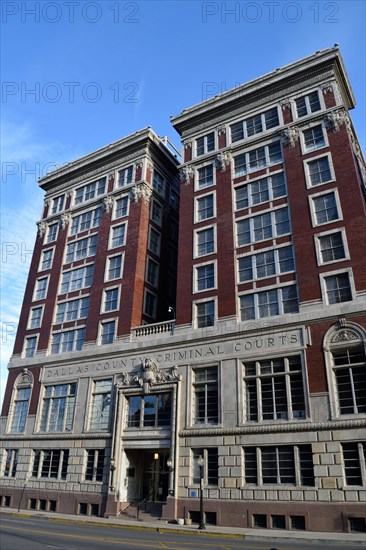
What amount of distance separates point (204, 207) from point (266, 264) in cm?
930

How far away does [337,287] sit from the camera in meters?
30.3

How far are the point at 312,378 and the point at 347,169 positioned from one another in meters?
15.7

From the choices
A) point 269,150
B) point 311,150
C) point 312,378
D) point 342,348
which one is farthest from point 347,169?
point 312,378

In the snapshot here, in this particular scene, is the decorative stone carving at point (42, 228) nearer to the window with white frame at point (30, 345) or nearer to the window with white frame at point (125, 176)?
the window with white frame at point (125, 176)

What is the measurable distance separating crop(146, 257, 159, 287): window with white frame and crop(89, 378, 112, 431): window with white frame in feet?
34.0

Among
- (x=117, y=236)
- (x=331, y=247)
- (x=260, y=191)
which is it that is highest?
(x=117, y=236)

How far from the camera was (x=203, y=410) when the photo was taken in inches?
1293

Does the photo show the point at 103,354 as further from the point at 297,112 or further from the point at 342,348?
the point at 297,112

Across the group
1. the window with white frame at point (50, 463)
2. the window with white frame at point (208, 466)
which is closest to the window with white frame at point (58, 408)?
the window with white frame at point (50, 463)

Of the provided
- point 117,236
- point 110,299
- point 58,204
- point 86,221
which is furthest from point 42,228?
point 110,299

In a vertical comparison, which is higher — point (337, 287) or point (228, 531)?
point (337, 287)

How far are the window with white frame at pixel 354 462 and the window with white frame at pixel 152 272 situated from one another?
76.4 ft

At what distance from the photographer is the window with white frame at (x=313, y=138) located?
3596 cm

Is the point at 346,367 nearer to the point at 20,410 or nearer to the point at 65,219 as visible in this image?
the point at 20,410
